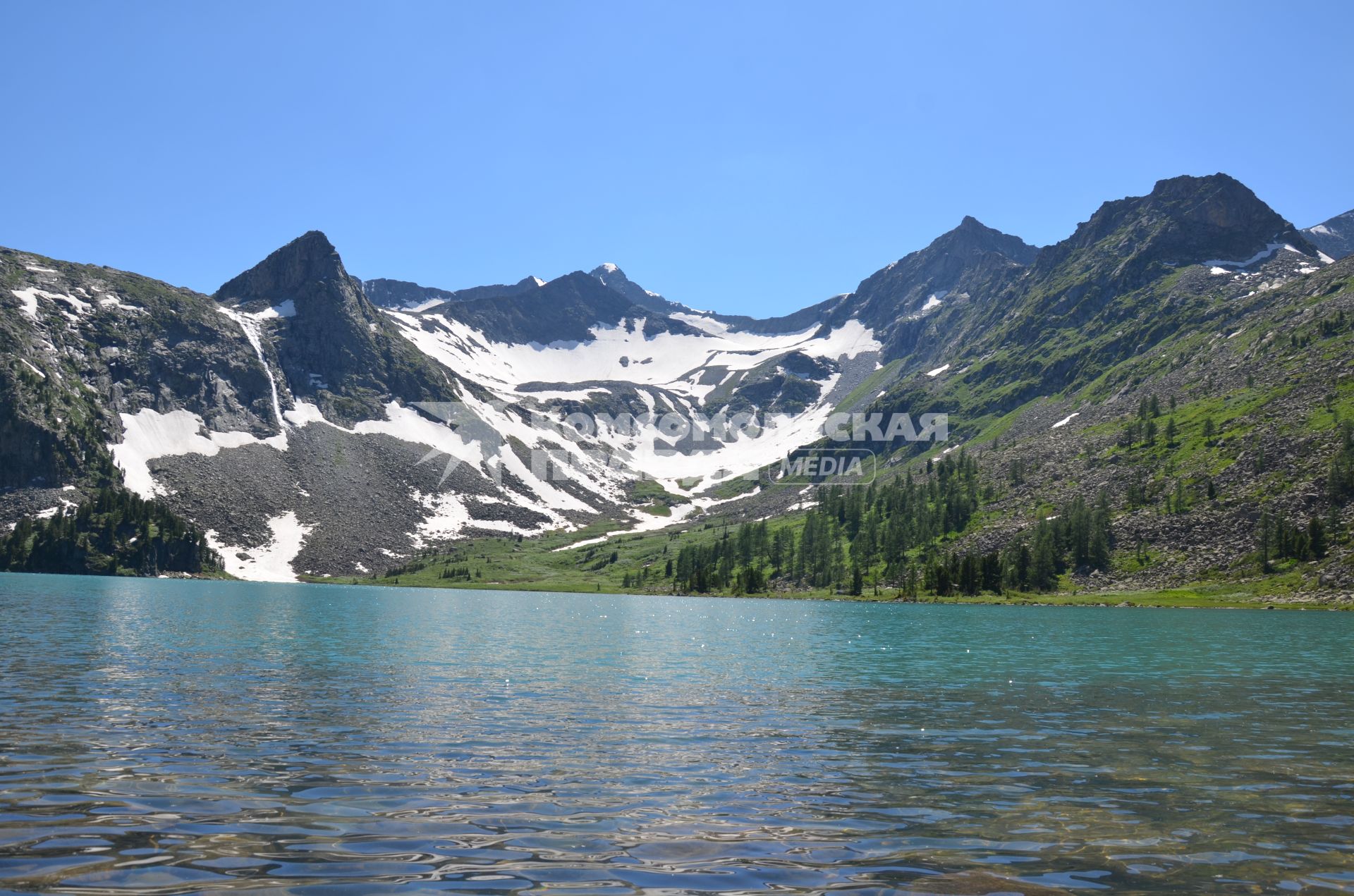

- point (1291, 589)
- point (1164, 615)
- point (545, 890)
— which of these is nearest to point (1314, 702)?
point (545, 890)

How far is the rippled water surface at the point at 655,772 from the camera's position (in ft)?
47.5

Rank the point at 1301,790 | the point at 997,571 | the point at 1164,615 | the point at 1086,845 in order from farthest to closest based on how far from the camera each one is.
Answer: the point at 997,571 → the point at 1164,615 → the point at 1301,790 → the point at 1086,845

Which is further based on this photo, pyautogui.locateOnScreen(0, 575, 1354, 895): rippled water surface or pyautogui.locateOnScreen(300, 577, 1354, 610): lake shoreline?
pyautogui.locateOnScreen(300, 577, 1354, 610): lake shoreline

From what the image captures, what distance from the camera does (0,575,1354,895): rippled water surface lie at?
1448cm

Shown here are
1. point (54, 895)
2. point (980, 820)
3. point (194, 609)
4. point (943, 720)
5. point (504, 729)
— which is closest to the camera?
point (54, 895)

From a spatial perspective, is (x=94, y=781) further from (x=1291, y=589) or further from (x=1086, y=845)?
(x=1291, y=589)

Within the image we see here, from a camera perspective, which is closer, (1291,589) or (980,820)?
(980,820)

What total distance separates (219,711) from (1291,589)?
15890 centimetres

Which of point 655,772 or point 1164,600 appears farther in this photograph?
point 1164,600

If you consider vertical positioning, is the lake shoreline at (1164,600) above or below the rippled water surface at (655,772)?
below

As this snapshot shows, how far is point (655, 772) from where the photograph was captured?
22734 millimetres

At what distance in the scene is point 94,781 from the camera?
1930cm

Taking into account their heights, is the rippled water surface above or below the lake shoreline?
above

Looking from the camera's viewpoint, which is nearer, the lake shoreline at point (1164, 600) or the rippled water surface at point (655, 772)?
the rippled water surface at point (655, 772)
